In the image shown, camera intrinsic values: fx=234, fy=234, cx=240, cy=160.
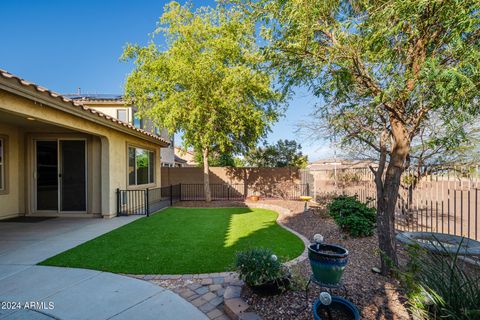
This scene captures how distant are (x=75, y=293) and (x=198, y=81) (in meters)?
8.25

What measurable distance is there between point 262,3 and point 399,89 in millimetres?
2162

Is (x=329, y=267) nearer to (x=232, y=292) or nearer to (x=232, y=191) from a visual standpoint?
(x=232, y=292)

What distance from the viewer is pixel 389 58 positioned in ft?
9.27

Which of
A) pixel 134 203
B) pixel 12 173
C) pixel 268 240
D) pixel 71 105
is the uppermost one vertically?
pixel 71 105

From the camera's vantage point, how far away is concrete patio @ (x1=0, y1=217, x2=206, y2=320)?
2512 millimetres

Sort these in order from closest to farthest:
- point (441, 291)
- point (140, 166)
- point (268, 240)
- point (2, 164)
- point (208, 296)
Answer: point (441, 291)
point (208, 296)
point (268, 240)
point (2, 164)
point (140, 166)

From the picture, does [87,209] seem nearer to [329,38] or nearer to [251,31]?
[251,31]

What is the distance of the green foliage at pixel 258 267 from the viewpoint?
2.53 metres

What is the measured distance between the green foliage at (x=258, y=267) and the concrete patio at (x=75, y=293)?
619 mm

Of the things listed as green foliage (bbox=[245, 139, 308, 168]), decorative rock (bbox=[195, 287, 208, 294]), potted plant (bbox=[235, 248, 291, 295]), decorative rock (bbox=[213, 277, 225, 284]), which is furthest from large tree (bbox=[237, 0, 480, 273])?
green foliage (bbox=[245, 139, 308, 168])

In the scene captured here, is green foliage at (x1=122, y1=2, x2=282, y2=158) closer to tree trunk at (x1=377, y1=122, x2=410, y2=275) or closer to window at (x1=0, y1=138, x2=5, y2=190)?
window at (x1=0, y1=138, x2=5, y2=190)

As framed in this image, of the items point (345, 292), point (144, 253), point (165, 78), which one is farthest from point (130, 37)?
point (345, 292)

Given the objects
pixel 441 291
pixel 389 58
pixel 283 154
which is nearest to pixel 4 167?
pixel 389 58

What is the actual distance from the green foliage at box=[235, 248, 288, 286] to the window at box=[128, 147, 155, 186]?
282 inches
